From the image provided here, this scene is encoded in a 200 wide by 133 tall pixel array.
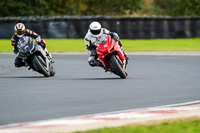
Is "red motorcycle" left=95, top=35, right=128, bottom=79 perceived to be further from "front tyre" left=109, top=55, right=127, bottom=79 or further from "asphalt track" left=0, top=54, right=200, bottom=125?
"asphalt track" left=0, top=54, right=200, bottom=125

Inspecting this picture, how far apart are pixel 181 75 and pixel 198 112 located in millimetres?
6558

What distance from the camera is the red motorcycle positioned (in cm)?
1337

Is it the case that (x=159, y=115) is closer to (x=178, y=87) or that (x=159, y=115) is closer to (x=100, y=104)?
(x=100, y=104)

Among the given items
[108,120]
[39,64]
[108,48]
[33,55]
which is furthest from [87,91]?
[108,120]

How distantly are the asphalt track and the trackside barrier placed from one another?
1767 centimetres

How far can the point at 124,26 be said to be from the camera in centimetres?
3522

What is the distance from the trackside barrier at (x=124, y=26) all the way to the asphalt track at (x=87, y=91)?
1767 cm

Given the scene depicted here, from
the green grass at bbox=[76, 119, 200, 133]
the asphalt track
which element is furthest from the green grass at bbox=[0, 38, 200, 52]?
the green grass at bbox=[76, 119, 200, 133]

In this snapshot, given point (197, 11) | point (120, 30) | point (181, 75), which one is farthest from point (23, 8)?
point (181, 75)

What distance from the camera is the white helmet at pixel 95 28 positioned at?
13484 mm

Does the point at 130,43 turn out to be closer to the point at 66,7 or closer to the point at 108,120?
the point at 108,120

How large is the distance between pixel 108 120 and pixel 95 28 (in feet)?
20.4

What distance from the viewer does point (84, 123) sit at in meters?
7.26

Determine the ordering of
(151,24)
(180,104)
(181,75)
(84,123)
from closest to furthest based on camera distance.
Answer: (84,123) < (180,104) < (181,75) < (151,24)
